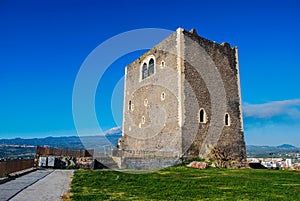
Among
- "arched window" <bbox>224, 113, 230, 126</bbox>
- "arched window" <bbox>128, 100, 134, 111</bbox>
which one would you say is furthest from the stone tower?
"arched window" <bbox>128, 100, 134, 111</bbox>

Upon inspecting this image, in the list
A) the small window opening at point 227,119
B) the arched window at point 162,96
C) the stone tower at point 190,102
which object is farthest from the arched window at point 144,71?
the small window opening at point 227,119

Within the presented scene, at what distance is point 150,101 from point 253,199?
1708cm

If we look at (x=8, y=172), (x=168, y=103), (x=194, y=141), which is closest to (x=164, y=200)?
(x=8, y=172)

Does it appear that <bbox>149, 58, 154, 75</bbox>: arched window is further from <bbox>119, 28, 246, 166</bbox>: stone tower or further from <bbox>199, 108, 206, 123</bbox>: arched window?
<bbox>199, 108, 206, 123</bbox>: arched window

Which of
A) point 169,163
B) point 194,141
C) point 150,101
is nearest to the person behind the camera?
point 169,163

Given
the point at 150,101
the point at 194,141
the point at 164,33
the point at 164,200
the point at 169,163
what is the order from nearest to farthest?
1. the point at 164,200
2. the point at 169,163
3. the point at 194,141
4. the point at 164,33
5. the point at 150,101

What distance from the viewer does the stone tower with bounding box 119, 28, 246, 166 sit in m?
18.7

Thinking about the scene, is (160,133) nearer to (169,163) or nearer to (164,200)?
(169,163)

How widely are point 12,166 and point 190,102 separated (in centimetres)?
1202

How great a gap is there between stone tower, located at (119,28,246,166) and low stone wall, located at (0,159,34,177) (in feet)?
23.8

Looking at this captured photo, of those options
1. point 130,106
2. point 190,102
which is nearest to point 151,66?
point 130,106

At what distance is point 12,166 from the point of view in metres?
11.5

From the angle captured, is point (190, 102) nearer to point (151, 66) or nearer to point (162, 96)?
point (162, 96)

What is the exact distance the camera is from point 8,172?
10.9m
